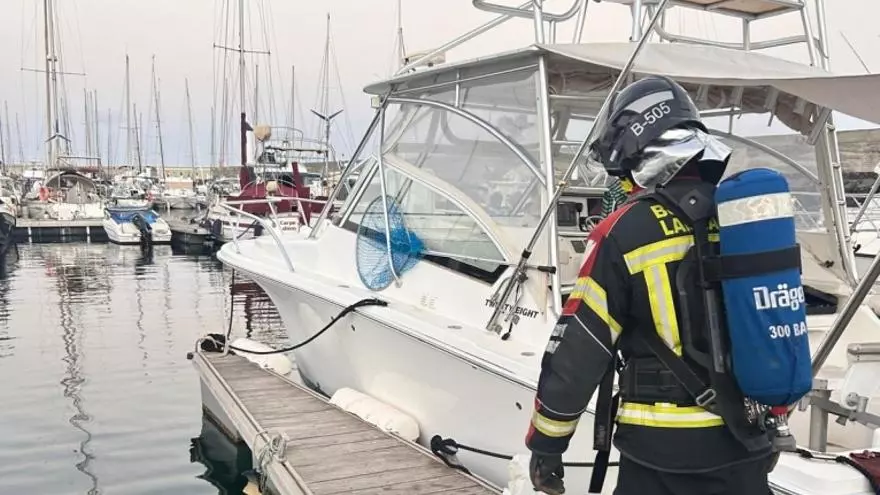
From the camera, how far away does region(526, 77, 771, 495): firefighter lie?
6.89 ft

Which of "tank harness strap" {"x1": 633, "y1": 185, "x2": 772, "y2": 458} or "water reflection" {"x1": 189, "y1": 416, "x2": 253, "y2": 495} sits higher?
"tank harness strap" {"x1": 633, "y1": 185, "x2": 772, "y2": 458}

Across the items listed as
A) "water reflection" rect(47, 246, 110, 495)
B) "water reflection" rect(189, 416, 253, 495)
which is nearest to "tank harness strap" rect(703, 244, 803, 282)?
"water reflection" rect(189, 416, 253, 495)

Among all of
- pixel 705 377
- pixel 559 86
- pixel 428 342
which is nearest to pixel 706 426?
pixel 705 377

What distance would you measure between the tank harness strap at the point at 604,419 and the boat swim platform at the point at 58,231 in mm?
33002

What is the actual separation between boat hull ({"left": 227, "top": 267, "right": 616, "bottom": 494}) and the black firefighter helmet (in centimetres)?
162

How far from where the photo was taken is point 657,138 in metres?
2.21

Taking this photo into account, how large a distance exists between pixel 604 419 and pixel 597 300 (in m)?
0.39

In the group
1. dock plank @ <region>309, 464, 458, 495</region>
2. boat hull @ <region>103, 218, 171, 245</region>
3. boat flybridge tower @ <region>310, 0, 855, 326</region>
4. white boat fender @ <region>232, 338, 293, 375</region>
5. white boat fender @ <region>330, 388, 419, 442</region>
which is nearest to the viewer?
boat flybridge tower @ <region>310, 0, 855, 326</region>

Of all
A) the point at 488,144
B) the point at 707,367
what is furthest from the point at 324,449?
the point at 707,367

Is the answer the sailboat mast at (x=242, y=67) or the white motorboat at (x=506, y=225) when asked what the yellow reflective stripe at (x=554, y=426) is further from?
the sailboat mast at (x=242, y=67)

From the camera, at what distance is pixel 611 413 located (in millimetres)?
2311

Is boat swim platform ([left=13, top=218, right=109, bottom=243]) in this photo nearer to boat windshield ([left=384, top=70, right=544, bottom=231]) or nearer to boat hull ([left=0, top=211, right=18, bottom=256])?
boat hull ([left=0, top=211, right=18, bottom=256])

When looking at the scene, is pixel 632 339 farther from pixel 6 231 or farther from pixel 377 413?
pixel 6 231

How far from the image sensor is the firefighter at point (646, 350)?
210 centimetres
